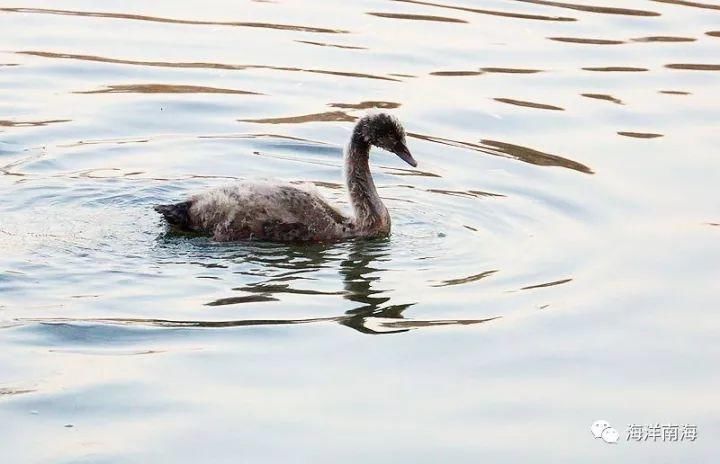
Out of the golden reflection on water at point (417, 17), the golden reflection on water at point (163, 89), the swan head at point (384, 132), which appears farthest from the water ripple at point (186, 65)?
the swan head at point (384, 132)

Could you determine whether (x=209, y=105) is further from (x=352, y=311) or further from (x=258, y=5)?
(x=352, y=311)

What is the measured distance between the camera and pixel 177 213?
1009 centimetres

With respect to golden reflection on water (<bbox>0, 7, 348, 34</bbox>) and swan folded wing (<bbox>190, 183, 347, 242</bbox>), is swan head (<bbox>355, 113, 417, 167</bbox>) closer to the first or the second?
swan folded wing (<bbox>190, 183, 347, 242</bbox>)

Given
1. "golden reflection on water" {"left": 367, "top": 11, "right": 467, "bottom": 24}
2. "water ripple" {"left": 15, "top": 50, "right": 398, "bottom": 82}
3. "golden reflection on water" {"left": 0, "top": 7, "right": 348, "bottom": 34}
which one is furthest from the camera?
"golden reflection on water" {"left": 367, "top": 11, "right": 467, "bottom": 24}

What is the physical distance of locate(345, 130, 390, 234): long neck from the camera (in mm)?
10391

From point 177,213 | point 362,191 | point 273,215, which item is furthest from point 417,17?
point 177,213

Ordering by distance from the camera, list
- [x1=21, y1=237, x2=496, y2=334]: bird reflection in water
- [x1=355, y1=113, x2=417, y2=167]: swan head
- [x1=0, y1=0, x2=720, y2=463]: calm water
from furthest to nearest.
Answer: [x1=355, y1=113, x2=417, y2=167]: swan head, [x1=21, y1=237, x2=496, y2=334]: bird reflection in water, [x1=0, y1=0, x2=720, y2=463]: calm water

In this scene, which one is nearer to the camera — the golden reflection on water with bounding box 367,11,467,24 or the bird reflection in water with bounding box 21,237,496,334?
the bird reflection in water with bounding box 21,237,496,334

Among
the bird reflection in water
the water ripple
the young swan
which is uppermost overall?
the water ripple

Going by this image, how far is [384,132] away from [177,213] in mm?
1646

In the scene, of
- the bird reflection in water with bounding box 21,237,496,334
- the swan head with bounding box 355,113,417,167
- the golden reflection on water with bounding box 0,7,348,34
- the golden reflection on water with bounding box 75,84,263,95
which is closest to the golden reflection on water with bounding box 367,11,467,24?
the golden reflection on water with bounding box 0,7,348,34

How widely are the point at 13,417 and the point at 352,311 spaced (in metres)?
2.30

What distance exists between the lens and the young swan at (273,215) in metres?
10.0

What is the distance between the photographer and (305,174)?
38.6 feet
